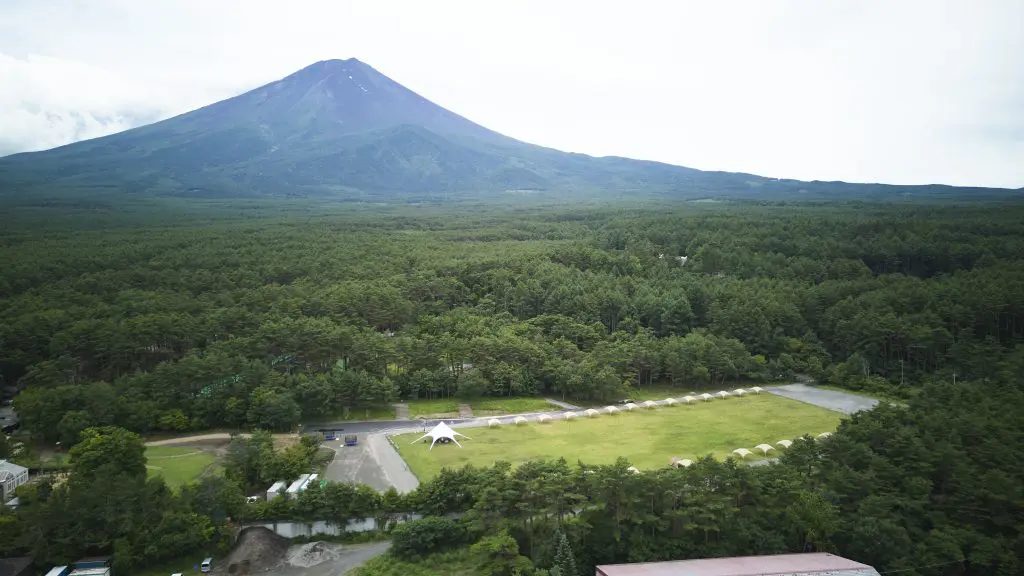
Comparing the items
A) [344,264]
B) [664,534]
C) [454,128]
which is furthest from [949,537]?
[454,128]

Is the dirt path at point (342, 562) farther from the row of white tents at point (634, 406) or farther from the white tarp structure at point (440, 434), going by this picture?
the row of white tents at point (634, 406)

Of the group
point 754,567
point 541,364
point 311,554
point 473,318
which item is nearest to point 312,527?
point 311,554

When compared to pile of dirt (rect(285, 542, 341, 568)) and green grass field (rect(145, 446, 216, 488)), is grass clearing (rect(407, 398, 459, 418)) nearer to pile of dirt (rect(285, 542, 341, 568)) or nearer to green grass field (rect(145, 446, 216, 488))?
green grass field (rect(145, 446, 216, 488))

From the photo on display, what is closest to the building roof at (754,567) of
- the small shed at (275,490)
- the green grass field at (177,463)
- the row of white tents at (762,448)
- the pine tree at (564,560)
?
the pine tree at (564,560)

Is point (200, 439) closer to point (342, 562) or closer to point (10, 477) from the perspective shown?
point (10, 477)

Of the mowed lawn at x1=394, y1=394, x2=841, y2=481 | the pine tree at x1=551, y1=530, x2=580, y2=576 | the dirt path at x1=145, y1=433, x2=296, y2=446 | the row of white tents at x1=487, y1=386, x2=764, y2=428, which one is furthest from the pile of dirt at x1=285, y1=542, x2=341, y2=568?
the row of white tents at x1=487, y1=386, x2=764, y2=428

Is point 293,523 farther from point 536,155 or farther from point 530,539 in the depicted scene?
point 536,155

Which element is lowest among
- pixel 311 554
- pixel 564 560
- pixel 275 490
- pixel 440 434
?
pixel 311 554
